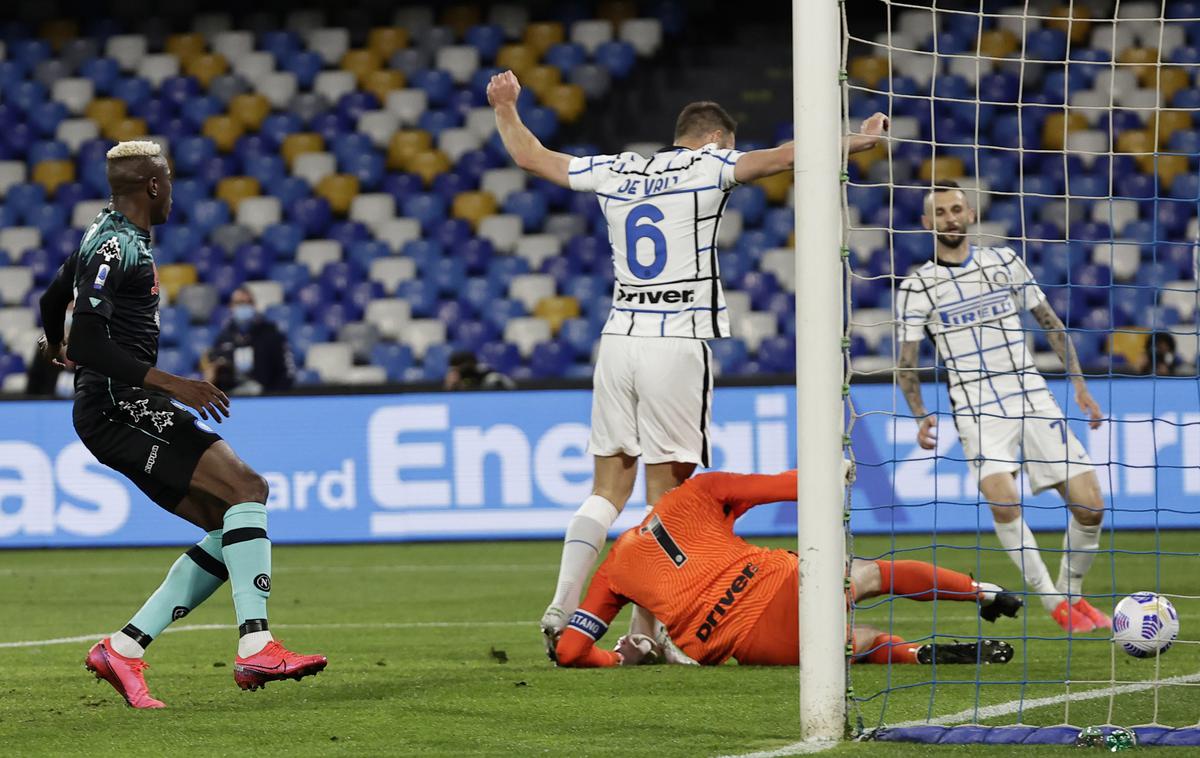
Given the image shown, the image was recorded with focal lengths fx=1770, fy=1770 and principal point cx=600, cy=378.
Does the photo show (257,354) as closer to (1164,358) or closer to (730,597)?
(1164,358)

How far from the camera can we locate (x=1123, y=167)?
57.7ft

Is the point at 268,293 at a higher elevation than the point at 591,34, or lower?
lower

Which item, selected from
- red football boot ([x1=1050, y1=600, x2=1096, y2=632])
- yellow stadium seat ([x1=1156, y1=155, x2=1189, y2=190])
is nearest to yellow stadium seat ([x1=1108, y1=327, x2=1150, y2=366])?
yellow stadium seat ([x1=1156, y1=155, x2=1189, y2=190])

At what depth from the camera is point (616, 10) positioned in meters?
19.4

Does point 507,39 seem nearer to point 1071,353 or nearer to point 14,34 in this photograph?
A: point 14,34

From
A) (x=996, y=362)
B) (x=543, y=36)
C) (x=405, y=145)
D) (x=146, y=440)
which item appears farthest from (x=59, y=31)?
(x=146, y=440)

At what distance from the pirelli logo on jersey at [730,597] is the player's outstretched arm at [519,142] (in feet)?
5.15

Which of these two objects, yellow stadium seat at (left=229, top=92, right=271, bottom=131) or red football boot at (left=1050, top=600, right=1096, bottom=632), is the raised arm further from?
yellow stadium seat at (left=229, top=92, right=271, bottom=131)

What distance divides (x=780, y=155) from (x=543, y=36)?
13.7m

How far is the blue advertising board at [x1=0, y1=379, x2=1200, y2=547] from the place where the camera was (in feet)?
40.3

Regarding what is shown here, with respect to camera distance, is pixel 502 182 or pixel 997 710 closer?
pixel 997 710

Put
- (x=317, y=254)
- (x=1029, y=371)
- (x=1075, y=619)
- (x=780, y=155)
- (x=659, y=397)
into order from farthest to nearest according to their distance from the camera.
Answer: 1. (x=317, y=254)
2. (x=1075, y=619)
3. (x=1029, y=371)
4. (x=659, y=397)
5. (x=780, y=155)

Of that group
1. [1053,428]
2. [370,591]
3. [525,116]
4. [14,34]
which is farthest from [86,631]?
[14,34]

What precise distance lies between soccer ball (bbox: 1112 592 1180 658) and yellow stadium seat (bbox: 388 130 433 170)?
538 inches
